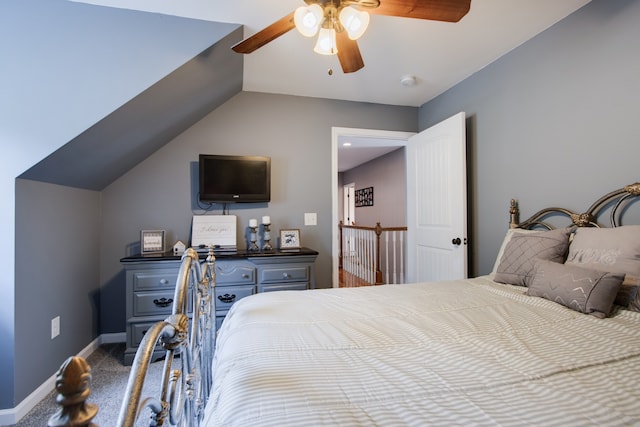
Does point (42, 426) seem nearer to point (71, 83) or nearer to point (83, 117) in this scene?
point (83, 117)

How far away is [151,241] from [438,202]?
2.76 meters

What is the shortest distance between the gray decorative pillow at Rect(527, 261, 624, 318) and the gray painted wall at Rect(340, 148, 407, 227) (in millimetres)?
3387

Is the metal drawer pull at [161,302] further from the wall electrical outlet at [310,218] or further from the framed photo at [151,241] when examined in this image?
the wall electrical outlet at [310,218]

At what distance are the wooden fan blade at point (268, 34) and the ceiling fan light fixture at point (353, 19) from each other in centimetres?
25

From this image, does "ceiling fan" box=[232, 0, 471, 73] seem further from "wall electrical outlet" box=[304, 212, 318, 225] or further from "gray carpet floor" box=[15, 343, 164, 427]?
"gray carpet floor" box=[15, 343, 164, 427]

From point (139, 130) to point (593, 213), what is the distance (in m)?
3.17

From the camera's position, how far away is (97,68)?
67.7 inches

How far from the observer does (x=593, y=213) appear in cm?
179

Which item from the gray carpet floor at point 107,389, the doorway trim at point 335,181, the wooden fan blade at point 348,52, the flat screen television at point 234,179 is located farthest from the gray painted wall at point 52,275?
the doorway trim at point 335,181

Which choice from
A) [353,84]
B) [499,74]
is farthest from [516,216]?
[353,84]

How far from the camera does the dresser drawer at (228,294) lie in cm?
241

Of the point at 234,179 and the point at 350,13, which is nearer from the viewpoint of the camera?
the point at 350,13

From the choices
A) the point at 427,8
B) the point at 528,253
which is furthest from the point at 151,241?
the point at 528,253

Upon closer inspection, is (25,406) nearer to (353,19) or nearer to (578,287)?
(353,19)
